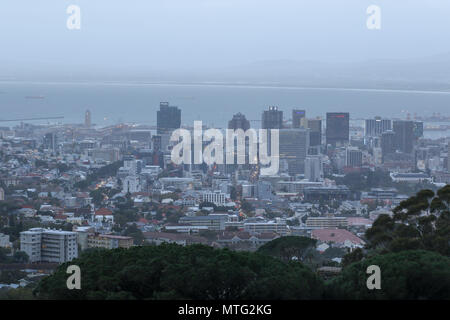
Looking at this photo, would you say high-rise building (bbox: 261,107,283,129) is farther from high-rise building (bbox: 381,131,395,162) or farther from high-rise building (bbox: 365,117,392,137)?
high-rise building (bbox: 365,117,392,137)

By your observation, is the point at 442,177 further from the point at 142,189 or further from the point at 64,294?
the point at 64,294

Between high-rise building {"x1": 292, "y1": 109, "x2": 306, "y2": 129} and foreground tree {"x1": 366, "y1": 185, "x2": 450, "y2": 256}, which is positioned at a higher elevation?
high-rise building {"x1": 292, "y1": 109, "x2": 306, "y2": 129}

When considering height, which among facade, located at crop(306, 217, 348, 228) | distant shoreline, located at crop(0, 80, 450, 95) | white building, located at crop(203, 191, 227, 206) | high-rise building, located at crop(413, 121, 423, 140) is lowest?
facade, located at crop(306, 217, 348, 228)

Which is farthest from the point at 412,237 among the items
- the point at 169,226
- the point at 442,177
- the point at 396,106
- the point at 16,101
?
the point at 16,101

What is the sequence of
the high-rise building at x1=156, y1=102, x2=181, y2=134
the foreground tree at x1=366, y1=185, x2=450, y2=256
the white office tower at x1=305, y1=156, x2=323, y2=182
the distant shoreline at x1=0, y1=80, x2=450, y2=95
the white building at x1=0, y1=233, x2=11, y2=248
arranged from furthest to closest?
the high-rise building at x1=156, y1=102, x2=181, y2=134 < the distant shoreline at x1=0, y1=80, x2=450, y2=95 < the white office tower at x1=305, y1=156, x2=323, y2=182 < the white building at x1=0, y1=233, x2=11, y2=248 < the foreground tree at x1=366, y1=185, x2=450, y2=256

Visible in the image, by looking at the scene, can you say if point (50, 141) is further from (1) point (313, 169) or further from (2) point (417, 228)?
(2) point (417, 228)

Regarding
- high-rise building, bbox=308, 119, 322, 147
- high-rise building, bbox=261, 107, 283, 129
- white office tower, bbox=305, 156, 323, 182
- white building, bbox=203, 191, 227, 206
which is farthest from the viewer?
high-rise building, bbox=261, 107, 283, 129

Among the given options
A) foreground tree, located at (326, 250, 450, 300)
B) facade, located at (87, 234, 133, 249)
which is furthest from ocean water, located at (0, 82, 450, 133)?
foreground tree, located at (326, 250, 450, 300)
